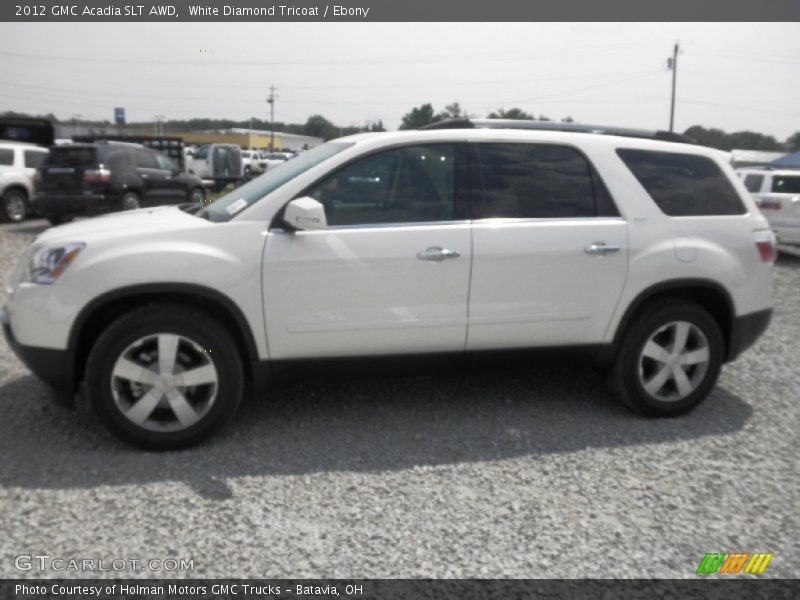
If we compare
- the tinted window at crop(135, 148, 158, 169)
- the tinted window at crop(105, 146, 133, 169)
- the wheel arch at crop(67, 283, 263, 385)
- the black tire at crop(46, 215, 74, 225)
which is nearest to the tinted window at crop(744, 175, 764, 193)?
the tinted window at crop(135, 148, 158, 169)

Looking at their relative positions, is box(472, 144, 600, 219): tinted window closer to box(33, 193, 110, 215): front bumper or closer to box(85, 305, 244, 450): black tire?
box(85, 305, 244, 450): black tire

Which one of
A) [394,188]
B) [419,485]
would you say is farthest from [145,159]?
[419,485]

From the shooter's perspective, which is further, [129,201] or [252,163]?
[252,163]

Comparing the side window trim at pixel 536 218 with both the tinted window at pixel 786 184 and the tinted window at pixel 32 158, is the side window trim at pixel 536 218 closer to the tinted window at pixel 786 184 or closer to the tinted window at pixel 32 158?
the tinted window at pixel 786 184

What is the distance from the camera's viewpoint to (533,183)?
4.11 metres

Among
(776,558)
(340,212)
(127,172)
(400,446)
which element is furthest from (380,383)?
(127,172)

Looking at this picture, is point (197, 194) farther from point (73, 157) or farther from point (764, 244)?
point (764, 244)

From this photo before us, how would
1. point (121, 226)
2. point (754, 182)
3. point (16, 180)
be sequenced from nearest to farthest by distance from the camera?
point (121, 226)
point (754, 182)
point (16, 180)

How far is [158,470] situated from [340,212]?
1.64 m

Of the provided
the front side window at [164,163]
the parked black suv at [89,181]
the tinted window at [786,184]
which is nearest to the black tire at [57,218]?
the parked black suv at [89,181]

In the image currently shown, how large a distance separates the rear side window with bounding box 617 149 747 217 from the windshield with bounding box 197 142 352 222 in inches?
71.6

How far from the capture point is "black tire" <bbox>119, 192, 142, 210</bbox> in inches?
515

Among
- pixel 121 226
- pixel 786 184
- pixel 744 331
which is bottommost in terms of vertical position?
pixel 744 331

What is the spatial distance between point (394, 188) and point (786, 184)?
11.2 meters
